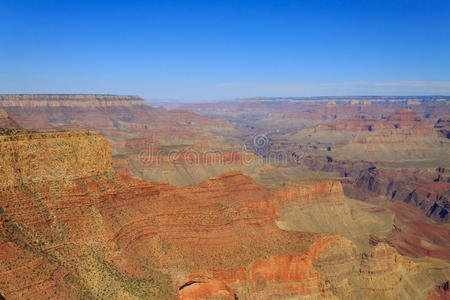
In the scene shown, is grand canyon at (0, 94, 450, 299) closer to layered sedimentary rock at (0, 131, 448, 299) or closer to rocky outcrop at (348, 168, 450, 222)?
layered sedimentary rock at (0, 131, 448, 299)

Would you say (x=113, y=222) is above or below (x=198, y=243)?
above

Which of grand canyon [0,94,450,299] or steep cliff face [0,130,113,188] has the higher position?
steep cliff face [0,130,113,188]

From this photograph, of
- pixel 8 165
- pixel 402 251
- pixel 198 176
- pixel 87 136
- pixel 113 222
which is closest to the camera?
pixel 8 165

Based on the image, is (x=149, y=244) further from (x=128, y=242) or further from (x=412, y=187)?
(x=412, y=187)

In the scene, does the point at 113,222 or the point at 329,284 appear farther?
the point at 329,284

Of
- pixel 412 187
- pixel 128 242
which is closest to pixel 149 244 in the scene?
pixel 128 242

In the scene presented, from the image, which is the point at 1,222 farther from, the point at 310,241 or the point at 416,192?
the point at 416,192

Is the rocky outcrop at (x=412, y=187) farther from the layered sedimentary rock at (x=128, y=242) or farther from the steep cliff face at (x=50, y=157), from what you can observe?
the steep cliff face at (x=50, y=157)

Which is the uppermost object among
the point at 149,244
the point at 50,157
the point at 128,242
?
the point at 50,157

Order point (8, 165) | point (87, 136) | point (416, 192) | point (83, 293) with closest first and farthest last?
point (83, 293) < point (8, 165) < point (87, 136) < point (416, 192)

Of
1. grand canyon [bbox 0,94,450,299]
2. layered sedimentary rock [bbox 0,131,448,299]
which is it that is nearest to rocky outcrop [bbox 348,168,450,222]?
grand canyon [bbox 0,94,450,299]

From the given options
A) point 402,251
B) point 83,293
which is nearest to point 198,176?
point 402,251
